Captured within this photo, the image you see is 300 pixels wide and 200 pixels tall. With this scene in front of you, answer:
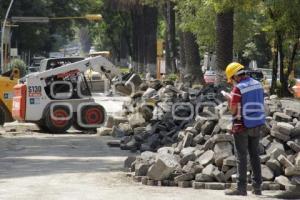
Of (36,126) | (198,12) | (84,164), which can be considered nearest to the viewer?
(84,164)

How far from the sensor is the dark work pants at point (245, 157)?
1084 cm

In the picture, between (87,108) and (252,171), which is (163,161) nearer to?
(252,171)

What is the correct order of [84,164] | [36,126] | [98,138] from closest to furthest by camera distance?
[84,164], [98,138], [36,126]

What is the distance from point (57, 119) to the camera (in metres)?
22.8

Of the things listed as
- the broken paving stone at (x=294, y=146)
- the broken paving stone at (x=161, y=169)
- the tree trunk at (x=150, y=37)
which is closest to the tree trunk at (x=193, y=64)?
the tree trunk at (x=150, y=37)

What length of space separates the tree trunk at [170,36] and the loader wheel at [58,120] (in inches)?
692

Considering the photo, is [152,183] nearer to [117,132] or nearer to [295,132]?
[295,132]

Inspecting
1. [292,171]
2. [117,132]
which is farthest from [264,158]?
[117,132]

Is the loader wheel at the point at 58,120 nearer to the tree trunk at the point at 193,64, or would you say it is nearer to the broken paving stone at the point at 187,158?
the tree trunk at the point at 193,64

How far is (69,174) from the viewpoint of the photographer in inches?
528

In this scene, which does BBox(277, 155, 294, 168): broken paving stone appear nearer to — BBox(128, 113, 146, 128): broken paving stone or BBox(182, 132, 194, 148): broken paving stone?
BBox(182, 132, 194, 148): broken paving stone

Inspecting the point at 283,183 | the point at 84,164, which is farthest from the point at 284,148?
the point at 84,164

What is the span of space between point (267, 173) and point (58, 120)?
39.9 ft

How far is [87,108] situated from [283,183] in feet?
41.9
